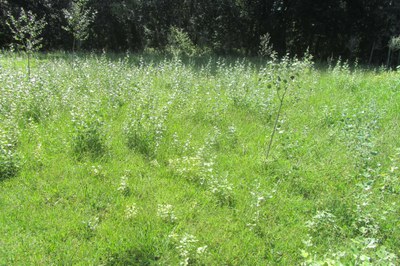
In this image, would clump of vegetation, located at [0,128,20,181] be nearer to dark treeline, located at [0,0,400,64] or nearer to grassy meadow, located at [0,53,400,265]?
grassy meadow, located at [0,53,400,265]

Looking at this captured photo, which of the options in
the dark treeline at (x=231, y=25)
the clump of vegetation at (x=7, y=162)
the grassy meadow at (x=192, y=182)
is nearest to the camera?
the grassy meadow at (x=192, y=182)

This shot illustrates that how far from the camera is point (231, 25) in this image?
1958cm

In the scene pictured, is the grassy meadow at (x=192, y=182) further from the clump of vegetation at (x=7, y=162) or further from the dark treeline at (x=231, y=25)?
the dark treeline at (x=231, y=25)

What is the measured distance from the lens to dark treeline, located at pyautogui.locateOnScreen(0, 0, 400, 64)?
1808cm

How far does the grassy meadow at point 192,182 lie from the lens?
350 cm

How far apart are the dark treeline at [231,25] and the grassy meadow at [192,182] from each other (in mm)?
12660

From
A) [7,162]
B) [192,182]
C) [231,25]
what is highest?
[231,25]

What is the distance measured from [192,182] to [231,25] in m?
16.9

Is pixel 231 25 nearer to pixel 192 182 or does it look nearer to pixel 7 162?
pixel 192 182

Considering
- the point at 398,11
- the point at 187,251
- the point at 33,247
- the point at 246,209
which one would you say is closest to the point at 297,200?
the point at 246,209

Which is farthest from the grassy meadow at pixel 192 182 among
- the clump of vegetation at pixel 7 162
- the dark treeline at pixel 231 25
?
the dark treeline at pixel 231 25

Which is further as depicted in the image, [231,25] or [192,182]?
[231,25]

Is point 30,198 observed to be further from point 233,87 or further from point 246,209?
point 233,87

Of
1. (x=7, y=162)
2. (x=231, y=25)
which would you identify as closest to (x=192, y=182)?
(x=7, y=162)
